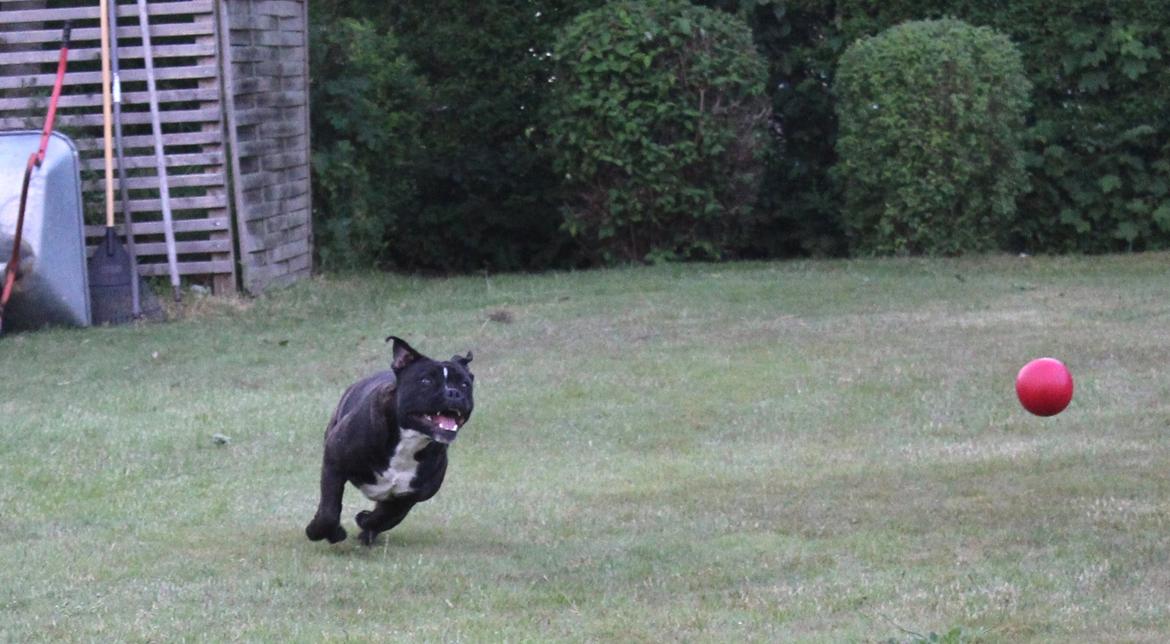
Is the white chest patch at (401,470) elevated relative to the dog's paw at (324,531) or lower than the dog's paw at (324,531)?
elevated

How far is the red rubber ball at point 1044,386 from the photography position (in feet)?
24.7

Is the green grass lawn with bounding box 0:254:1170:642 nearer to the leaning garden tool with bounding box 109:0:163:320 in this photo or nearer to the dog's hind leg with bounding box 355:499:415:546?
the dog's hind leg with bounding box 355:499:415:546

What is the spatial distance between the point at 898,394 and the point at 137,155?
7426 millimetres

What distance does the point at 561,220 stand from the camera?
18.8 meters

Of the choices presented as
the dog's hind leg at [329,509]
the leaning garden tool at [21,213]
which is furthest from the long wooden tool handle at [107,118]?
the dog's hind leg at [329,509]

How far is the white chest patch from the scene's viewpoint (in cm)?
647

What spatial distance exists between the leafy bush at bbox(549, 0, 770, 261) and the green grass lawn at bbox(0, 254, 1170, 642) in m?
2.06

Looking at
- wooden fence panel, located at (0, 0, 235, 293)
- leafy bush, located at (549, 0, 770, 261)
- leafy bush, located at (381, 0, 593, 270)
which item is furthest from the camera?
leafy bush, located at (381, 0, 593, 270)

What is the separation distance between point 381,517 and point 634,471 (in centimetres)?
202

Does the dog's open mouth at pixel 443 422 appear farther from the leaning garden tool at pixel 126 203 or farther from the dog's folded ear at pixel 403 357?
the leaning garden tool at pixel 126 203

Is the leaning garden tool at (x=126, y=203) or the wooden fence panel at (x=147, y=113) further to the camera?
the wooden fence panel at (x=147, y=113)

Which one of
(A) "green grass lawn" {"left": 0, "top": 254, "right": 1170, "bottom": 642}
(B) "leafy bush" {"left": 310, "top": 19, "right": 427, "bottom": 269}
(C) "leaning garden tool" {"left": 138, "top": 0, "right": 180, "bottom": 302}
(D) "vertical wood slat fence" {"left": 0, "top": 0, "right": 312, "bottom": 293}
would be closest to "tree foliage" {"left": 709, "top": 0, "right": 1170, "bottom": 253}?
(A) "green grass lawn" {"left": 0, "top": 254, "right": 1170, "bottom": 642}

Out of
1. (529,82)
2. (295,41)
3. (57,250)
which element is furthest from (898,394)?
(529,82)

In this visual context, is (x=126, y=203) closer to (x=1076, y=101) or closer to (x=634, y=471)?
(x=634, y=471)
